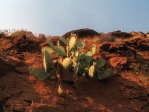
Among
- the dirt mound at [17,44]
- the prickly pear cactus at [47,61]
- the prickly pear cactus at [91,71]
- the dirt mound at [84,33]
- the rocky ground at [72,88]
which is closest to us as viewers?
the rocky ground at [72,88]

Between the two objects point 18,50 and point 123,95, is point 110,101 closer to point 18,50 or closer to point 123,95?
point 123,95

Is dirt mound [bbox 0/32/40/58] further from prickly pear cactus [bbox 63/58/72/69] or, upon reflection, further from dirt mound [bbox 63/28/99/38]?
dirt mound [bbox 63/28/99/38]

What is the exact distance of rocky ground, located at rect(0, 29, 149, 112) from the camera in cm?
999

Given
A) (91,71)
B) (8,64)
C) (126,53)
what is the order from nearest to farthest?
(91,71) → (8,64) → (126,53)

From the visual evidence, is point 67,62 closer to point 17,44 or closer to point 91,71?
point 91,71

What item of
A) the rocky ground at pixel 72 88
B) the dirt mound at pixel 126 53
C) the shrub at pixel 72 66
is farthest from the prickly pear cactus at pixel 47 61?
the dirt mound at pixel 126 53

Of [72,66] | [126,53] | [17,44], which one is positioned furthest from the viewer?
[126,53]

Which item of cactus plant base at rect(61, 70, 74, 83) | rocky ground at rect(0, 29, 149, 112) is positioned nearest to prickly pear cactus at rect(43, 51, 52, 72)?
rocky ground at rect(0, 29, 149, 112)

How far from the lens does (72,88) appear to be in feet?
36.6

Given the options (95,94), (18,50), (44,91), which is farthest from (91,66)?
(18,50)

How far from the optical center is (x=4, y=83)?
35.0 ft

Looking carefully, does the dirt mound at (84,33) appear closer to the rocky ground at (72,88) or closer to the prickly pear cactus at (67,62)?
the rocky ground at (72,88)

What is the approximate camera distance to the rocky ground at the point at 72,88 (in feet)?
32.8

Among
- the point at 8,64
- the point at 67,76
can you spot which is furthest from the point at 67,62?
the point at 8,64
